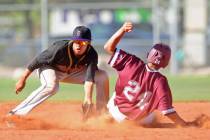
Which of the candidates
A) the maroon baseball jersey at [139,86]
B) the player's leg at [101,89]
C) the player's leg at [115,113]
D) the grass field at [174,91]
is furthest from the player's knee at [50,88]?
the grass field at [174,91]

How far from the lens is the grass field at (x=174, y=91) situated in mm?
12406

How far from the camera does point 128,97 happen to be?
7.32m

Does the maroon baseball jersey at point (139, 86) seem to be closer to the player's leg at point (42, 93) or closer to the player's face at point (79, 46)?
the player's face at point (79, 46)

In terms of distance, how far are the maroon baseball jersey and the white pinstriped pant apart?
549mm

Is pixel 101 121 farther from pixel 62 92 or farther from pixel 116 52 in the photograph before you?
pixel 62 92

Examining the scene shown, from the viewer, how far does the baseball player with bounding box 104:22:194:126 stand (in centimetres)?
713

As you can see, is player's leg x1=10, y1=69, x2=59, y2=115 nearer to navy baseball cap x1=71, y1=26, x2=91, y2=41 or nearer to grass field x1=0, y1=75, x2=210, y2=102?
navy baseball cap x1=71, y1=26, x2=91, y2=41

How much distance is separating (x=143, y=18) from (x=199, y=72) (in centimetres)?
372

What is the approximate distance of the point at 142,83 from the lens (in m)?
7.21

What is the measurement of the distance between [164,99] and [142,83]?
1.00 feet

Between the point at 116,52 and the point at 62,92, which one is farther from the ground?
the point at 116,52

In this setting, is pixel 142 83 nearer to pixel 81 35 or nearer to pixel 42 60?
pixel 81 35

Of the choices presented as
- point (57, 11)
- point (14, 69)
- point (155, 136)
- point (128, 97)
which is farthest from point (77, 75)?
point (57, 11)

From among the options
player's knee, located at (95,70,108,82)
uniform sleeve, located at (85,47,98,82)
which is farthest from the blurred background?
uniform sleeve, located at (85,47,98,82)
